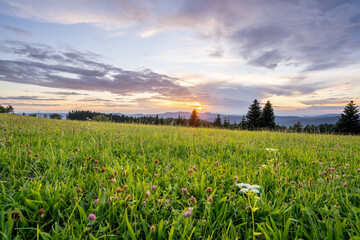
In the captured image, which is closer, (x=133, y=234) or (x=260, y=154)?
(x=133, y=234)

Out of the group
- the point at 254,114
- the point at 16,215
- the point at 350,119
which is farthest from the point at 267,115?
the point at 16,215

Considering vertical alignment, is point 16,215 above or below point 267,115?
below

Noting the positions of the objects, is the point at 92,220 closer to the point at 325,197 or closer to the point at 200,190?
the point at 200,190

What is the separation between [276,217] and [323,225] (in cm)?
47

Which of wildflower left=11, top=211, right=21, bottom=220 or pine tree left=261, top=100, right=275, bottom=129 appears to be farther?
pine tree left=261, top=100, right=275, bottom=129

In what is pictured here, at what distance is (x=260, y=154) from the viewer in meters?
4.93

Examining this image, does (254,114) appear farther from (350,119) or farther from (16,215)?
(16,215)

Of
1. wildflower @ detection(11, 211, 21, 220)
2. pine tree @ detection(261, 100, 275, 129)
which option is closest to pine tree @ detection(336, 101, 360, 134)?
pine tree @ detection(261, 100, 275, 129)

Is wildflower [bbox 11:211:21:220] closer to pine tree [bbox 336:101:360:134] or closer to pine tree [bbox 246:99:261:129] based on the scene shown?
pine tree [bbox 246:99:261:129]

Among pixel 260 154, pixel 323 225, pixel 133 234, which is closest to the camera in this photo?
pixel 133 234

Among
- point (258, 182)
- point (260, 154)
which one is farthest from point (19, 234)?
point (260, 154)

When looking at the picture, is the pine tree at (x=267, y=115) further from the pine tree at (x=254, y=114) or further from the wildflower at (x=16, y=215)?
the wildflower at (x=16, y=215)

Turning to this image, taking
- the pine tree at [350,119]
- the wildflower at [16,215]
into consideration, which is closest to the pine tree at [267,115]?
the pine tree at [350,119]

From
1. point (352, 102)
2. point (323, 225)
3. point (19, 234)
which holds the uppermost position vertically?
point (352, 102)
